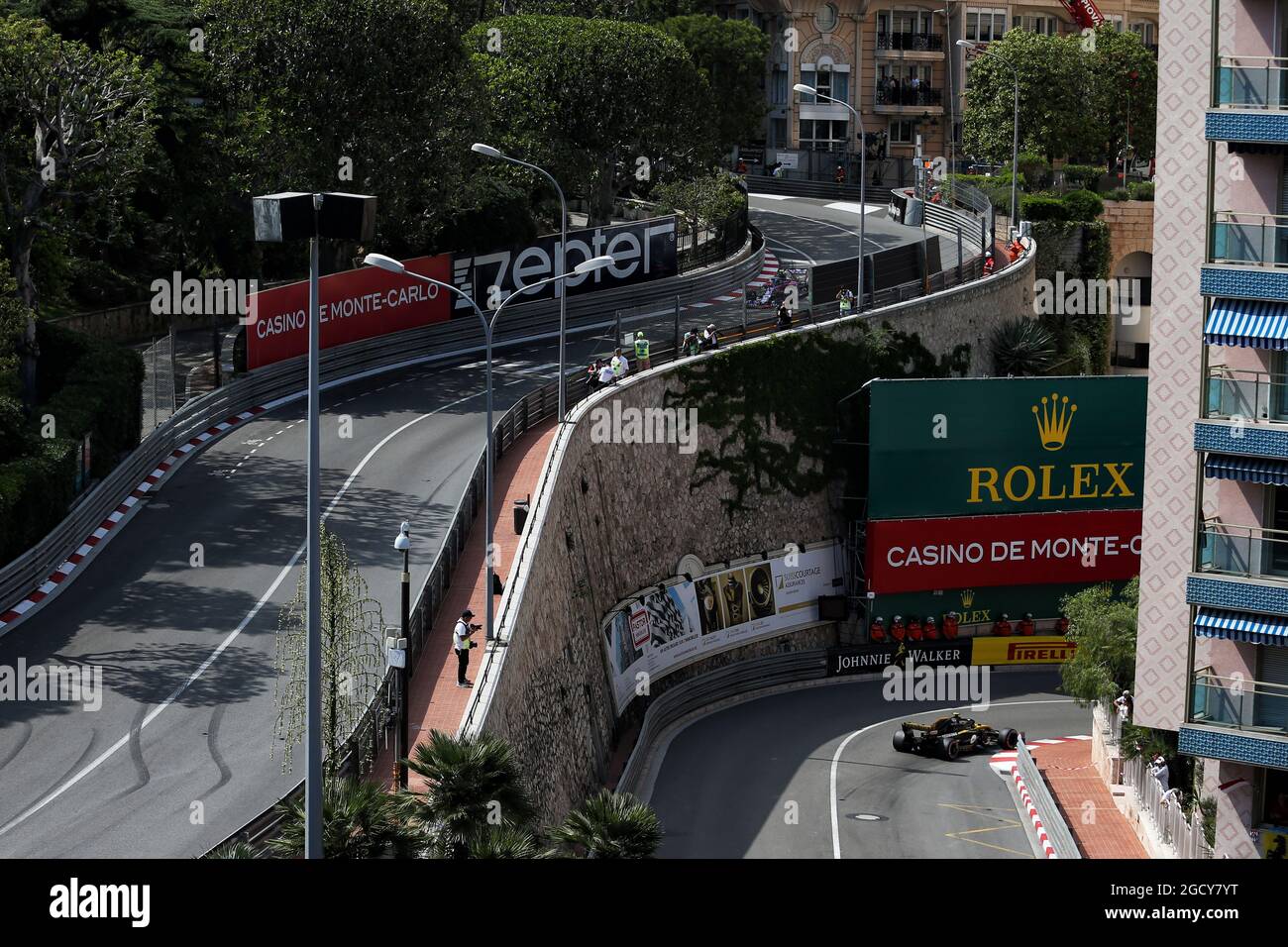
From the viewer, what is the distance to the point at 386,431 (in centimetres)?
5638

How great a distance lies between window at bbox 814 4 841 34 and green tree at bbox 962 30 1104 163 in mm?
19109

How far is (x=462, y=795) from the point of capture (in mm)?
26875

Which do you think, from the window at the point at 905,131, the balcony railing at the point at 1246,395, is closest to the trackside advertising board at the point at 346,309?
the balcony railing at the point at 1246,395

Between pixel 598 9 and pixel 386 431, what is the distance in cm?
4167

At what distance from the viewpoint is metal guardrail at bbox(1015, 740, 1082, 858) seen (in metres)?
43.0

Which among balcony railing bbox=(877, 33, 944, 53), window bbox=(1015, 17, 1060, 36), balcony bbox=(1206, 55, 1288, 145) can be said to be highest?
window bbox=(1015, 17, 1060, 36)

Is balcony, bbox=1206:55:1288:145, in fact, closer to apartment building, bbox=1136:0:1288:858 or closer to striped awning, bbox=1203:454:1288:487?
apartment building, bbox=1136:0:1288:858

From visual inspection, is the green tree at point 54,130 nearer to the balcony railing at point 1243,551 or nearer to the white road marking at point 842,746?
the white road marking at point 842,746

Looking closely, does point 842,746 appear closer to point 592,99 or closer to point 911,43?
point 592,99

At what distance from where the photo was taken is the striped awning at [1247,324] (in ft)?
119

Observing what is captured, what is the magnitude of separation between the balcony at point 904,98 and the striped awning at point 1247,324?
240 ft

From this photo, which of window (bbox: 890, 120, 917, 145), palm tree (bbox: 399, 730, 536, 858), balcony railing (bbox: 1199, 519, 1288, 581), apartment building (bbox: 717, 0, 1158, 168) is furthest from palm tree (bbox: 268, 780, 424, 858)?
window (bbox: 890, 120, 917, 145)
